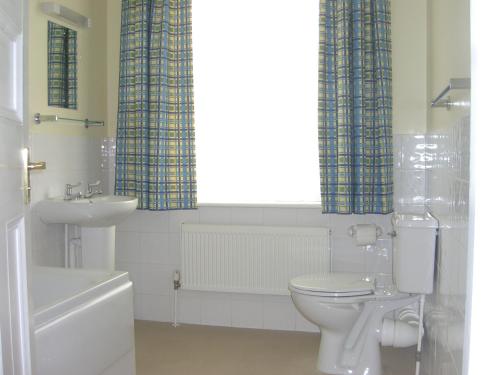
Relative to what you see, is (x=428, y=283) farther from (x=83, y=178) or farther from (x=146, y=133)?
(x=83, y=178)

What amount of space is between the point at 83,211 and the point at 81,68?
1063 mm

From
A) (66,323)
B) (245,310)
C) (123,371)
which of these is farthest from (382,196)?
(66,323)

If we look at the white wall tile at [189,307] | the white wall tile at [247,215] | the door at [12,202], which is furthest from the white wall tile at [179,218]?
the door at [12,202]

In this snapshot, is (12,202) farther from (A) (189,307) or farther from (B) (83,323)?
(A) (189,307)

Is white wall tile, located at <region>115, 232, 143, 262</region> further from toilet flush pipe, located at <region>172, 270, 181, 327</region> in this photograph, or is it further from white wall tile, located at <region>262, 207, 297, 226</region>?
white wall tile, located at <region>262, 207, 297, 226</region>

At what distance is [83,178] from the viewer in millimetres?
3625

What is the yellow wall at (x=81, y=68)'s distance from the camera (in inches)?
121

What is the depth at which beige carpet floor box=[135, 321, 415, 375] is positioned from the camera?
2982 millimetres

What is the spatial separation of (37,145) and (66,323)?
4.88ft

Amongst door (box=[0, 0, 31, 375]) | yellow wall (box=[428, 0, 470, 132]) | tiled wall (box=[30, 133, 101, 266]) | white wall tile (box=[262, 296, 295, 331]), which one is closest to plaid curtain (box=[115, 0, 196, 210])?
tiled wall (box=[30, 133, 101, 266])

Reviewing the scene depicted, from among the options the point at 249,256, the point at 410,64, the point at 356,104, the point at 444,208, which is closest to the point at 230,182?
the point at 249,256

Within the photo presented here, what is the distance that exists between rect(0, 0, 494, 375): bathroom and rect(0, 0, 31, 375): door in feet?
4.07

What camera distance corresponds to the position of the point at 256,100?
3.66 meters

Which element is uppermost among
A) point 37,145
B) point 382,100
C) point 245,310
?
point 382,100
